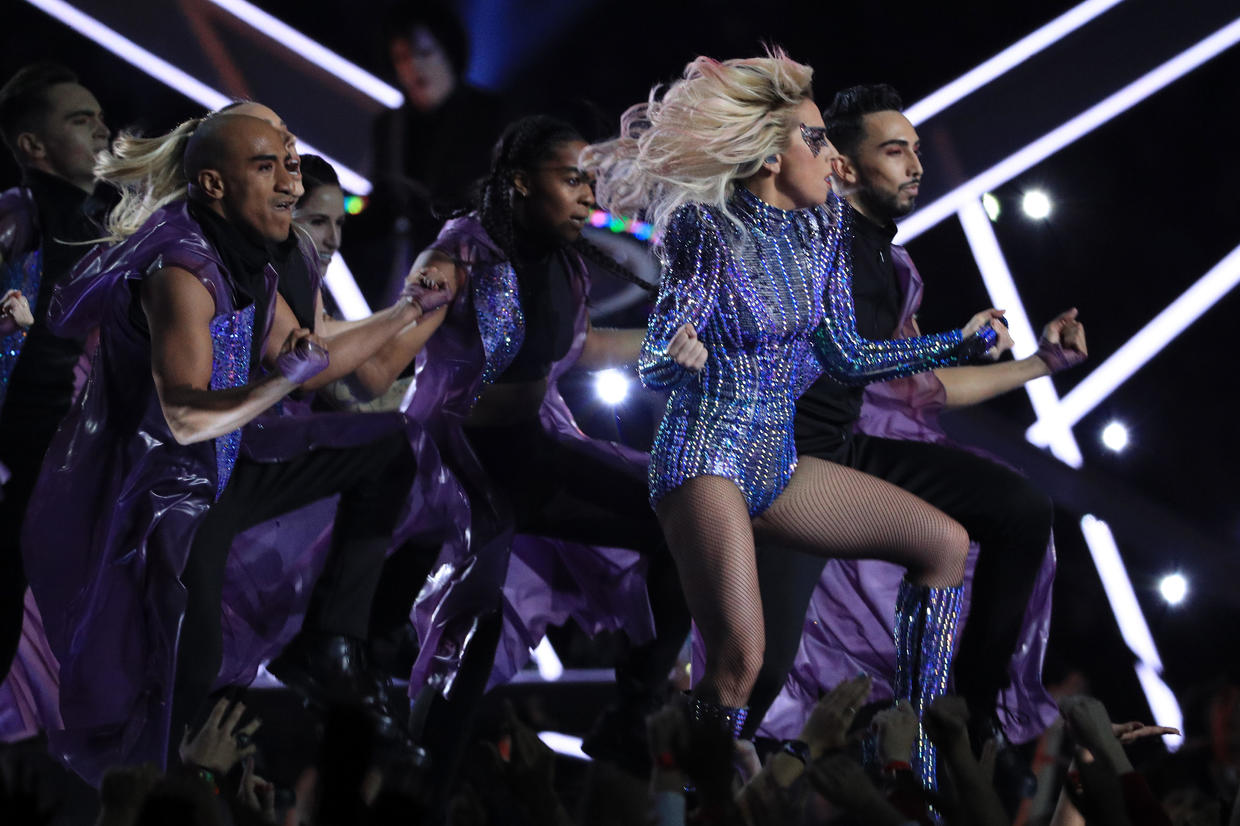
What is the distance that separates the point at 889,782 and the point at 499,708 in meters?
1.99

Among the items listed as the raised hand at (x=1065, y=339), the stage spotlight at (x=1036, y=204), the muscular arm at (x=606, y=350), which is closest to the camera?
the raised hand at (x=1065, y=339)

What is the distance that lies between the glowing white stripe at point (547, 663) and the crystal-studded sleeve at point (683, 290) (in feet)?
5.78

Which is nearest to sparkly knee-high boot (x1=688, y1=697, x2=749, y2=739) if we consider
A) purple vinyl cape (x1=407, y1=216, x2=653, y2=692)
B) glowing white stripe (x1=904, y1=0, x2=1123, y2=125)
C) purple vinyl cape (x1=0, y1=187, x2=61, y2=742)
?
purple vinyl cape (x1=407, y1=216, x2=653, y2=692)

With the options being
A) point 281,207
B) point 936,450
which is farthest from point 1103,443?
point 281,207

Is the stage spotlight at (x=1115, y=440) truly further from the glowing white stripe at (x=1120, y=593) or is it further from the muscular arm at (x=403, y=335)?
the muscular arm at (x=403, y=335)

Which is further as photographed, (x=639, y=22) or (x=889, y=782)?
(x=639, y=22)

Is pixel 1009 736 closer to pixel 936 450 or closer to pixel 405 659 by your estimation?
pixel 936 450

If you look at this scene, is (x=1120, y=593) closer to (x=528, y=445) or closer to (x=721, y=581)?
(x=528, y=445)

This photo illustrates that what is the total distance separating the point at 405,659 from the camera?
3.81 meters

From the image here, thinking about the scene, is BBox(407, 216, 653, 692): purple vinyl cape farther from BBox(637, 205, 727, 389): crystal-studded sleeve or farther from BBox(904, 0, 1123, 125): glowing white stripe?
BBox(904, 0, 1123, 125): glowing white stripe

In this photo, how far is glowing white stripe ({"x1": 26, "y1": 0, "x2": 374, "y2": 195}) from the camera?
4.58 metres

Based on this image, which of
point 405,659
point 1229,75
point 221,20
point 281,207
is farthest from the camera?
point 1229,75

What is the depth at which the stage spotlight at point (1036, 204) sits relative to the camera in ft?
17.1

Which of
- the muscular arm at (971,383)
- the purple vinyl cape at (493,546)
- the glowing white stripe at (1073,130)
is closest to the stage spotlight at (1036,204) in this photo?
the glowing white stripe at (1073,130)
